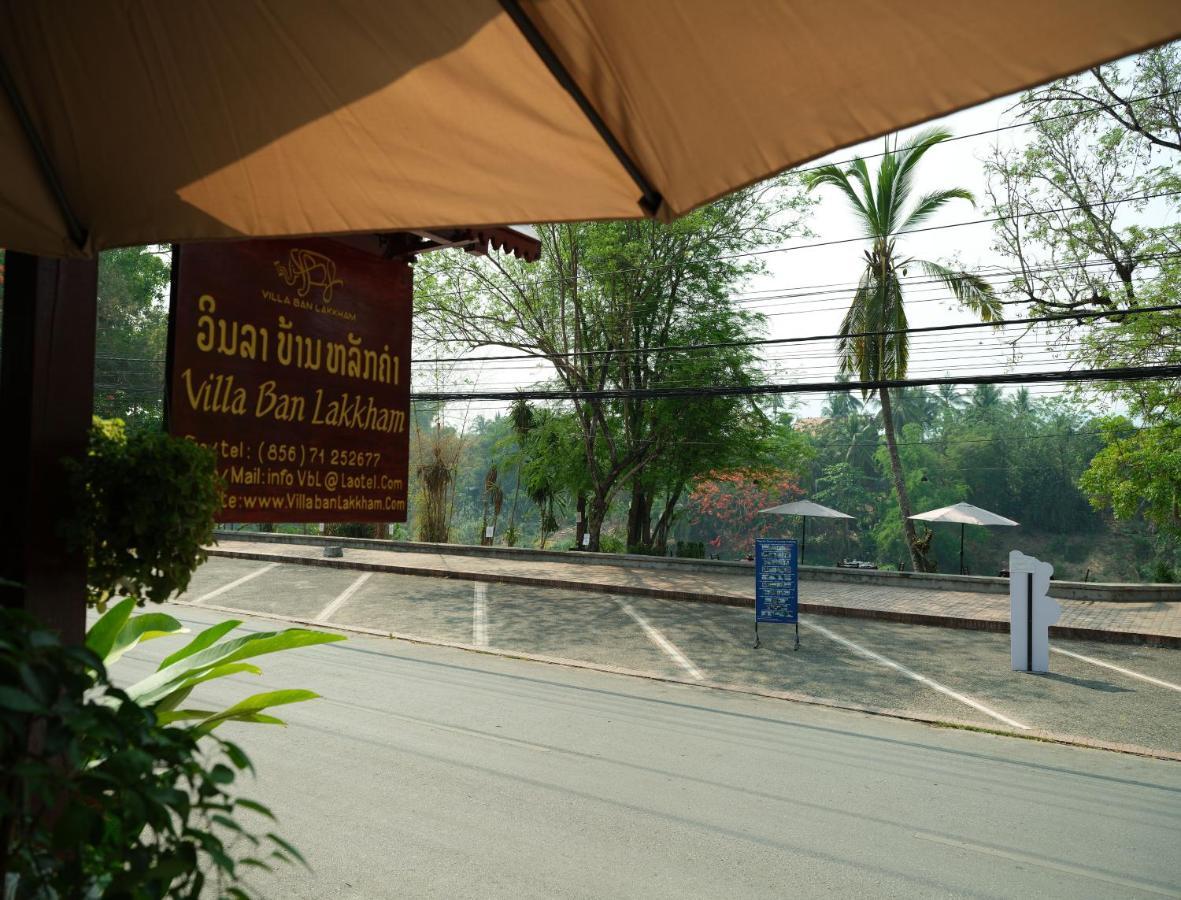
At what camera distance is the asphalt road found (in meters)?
4.45

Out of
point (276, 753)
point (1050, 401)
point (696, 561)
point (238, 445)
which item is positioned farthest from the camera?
point (1050, 401)

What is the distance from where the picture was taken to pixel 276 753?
6.36 metres

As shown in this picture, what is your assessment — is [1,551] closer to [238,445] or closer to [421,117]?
[238,445]

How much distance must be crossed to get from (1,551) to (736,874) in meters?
3.68

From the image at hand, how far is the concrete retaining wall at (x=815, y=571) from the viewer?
1612cm

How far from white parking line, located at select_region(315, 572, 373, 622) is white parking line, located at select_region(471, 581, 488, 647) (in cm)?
227

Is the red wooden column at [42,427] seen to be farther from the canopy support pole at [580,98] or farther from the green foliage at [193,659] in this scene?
the canopy support pole at [580,98]

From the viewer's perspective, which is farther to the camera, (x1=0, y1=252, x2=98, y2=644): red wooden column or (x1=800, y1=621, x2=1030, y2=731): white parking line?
(x1=800, y1=621, x2=1030, y2=731): white parking line

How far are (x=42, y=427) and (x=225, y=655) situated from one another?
3.53 ft

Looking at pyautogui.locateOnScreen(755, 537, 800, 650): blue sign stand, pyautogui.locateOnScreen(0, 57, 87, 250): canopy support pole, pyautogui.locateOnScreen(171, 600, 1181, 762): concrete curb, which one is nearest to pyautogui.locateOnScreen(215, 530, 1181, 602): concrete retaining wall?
pyautogui.locateOnScreen(171, 600, 1181, 762): concrete curb

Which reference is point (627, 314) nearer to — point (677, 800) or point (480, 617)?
point (480, 617)

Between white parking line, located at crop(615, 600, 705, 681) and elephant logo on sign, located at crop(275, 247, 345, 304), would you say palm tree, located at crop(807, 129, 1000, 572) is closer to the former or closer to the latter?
white parking line, located at crop(615, 600, 705, 681)

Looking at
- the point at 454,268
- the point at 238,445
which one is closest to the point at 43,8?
the point at 238,445

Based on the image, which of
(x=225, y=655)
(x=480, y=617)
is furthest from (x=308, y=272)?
(x=480, y=617)
